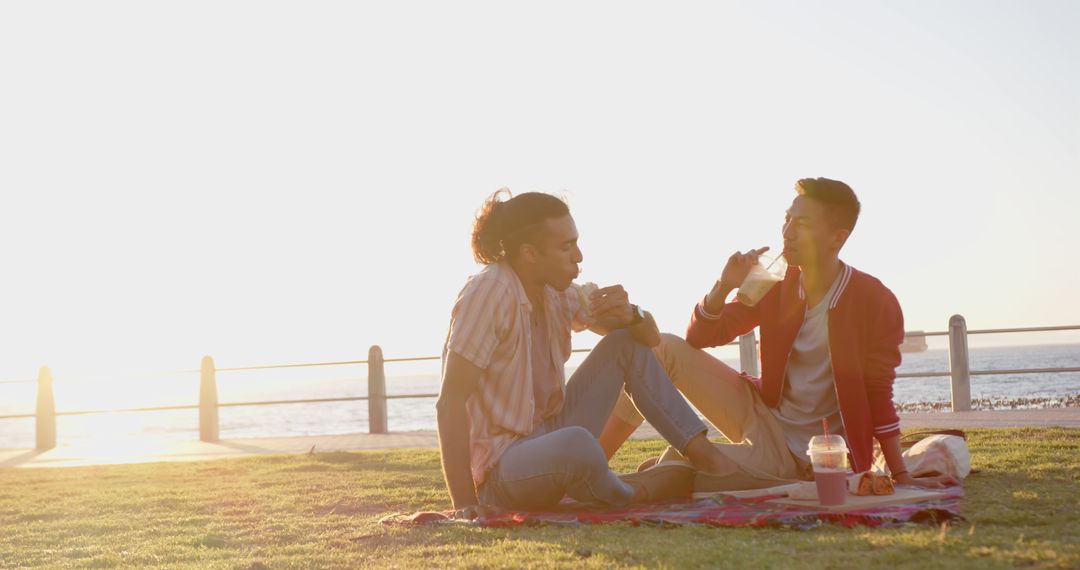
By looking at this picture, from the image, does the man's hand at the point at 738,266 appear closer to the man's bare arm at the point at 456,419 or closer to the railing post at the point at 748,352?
the man's bare arm at the point at 456,419

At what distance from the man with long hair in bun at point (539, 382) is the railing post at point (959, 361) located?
822 cm

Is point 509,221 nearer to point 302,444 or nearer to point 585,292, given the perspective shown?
point 585,292

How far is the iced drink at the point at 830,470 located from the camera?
13.5 feet

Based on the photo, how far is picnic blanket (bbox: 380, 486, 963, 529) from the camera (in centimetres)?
376

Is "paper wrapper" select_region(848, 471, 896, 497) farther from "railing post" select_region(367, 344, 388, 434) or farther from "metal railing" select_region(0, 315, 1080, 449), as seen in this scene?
"railing post" select_region(367, 344, 388, 434)

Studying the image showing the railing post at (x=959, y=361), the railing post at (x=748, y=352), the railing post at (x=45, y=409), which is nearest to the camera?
the railing post at (x=959, y=361)

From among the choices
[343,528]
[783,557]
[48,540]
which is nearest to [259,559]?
[343,528]

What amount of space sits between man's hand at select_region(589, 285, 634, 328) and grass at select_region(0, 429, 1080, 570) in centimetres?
87

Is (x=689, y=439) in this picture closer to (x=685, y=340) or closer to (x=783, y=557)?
(x=685, y=340)

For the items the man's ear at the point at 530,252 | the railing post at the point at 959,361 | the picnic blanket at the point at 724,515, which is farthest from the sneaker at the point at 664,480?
the railing post at the point at 959,361

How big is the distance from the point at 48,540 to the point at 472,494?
205 centimetres

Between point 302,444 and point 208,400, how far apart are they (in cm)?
238

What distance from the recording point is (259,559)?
388cm

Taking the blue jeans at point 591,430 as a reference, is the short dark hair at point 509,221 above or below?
above
